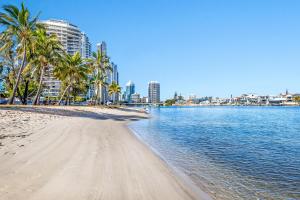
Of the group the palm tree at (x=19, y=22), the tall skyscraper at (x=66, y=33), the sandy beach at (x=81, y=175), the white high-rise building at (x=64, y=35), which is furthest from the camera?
the tall skyscraper at (x=66, y=33)

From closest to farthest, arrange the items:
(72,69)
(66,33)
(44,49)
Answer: (44,49), (72,69), (66,33)

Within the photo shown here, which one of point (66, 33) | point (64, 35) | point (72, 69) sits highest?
point (66, 33)

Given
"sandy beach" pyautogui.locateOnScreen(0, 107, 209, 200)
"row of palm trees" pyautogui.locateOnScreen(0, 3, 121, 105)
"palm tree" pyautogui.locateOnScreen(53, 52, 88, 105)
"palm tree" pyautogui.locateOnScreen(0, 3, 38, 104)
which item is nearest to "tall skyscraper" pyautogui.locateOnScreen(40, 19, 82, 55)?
"row of palm trees" pyautogui.locateOnScreen(0, 3, 121, 105)

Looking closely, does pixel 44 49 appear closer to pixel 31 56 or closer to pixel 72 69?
pixel 31 56

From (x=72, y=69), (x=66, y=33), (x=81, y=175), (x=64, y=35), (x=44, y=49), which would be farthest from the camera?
(x=66, y=33)

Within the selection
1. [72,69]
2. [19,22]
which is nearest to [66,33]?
[72,69]

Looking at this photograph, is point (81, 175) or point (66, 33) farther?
point (66, 33)

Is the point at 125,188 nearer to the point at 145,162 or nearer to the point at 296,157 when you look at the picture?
the point at 145,162

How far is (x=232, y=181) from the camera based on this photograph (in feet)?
29.2

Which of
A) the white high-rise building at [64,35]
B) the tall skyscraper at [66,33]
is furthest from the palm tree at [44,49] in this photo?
the tall skyscraper at [66,33]

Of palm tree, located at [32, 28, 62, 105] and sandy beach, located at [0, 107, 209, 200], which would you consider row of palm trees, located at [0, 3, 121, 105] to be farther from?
sandy beach, located at [0, 107, 209, 200]

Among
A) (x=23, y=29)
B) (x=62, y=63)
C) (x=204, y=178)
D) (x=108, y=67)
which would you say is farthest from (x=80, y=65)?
(x=204, y=178)

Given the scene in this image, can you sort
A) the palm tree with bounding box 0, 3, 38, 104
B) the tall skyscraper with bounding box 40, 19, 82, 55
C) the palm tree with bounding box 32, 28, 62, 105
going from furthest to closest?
the tall skyscraper with bounding box 40, 19, 82, 55, the palm tree with bounding box 32, 28, 62, 105, the palm tree with bounding box 0, 3, 38, 104

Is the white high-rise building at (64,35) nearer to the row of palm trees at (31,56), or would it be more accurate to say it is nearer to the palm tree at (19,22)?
the row of palm trees at (31,56)
